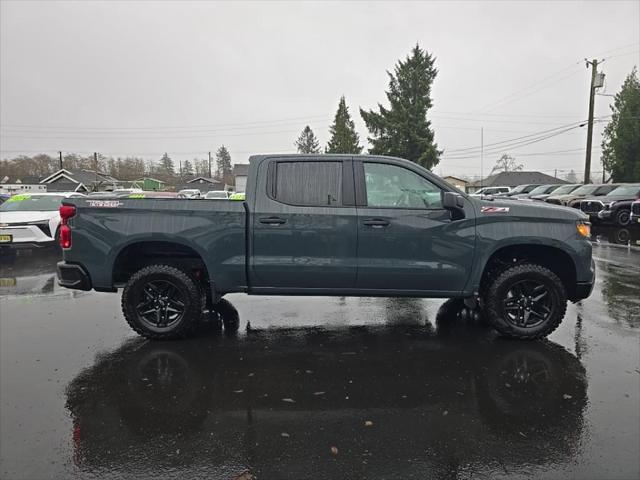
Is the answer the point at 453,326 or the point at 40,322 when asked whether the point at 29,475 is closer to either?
the point at 40,322

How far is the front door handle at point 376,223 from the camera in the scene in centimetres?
448

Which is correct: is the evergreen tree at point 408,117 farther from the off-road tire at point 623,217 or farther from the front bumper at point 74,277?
the front bumper at point 74,277

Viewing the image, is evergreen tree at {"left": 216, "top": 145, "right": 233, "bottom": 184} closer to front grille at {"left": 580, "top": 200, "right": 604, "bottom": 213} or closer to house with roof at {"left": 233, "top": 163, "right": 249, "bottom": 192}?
house with roof at {"left": 233, "top": 163, "right": 249, "bottom": 192}

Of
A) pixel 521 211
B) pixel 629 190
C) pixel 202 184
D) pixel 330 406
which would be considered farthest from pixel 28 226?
pixel 202 184

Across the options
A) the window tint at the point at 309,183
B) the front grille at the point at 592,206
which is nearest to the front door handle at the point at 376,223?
the window tint at the point at 309,183

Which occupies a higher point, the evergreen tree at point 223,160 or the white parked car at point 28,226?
the evergreen tree at point 223,160

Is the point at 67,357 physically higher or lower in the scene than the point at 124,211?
lower

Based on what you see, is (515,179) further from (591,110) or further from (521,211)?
(521,211)

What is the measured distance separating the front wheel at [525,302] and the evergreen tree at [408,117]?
3171 centimetres

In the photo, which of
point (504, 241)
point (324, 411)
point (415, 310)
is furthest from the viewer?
point (415, 310)

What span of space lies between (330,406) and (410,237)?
193 centimetres

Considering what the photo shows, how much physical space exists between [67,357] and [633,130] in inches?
1364

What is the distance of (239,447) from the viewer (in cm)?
284

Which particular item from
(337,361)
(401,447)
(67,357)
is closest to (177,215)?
(67,357)
